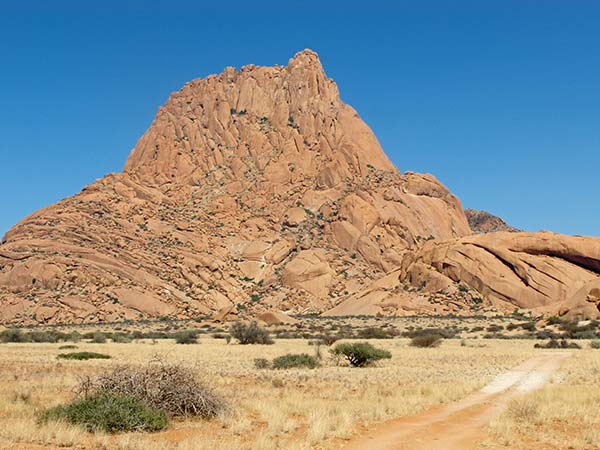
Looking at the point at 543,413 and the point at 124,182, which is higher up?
the point at 124,182

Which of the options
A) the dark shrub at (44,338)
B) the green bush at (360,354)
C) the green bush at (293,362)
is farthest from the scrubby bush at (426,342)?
the dark shrub at (44,338)

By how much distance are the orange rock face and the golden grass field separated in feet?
200

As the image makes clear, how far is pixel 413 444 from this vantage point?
1221 cm

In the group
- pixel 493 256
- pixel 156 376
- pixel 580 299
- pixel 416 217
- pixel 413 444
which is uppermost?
pixel 416 217

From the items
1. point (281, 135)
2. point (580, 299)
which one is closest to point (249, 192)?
point (281, 135)

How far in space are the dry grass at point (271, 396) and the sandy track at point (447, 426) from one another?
497 millimetres

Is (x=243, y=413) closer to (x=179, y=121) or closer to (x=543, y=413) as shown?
(x=543, y=413)

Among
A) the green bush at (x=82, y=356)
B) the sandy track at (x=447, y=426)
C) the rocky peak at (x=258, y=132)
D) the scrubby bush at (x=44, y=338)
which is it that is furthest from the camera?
the rocky peak at (x=258, y=132)

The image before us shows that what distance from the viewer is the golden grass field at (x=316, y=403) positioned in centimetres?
1258

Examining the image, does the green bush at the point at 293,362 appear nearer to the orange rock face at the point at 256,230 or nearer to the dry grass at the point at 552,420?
the dry grass at the point at 552,420

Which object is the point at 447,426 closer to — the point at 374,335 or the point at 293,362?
the point at 293,362

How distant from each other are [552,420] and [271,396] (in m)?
7.58

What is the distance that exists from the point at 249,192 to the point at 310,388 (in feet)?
380

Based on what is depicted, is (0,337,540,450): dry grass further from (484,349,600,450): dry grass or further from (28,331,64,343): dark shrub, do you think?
(28,331,64,343): dark shrub
